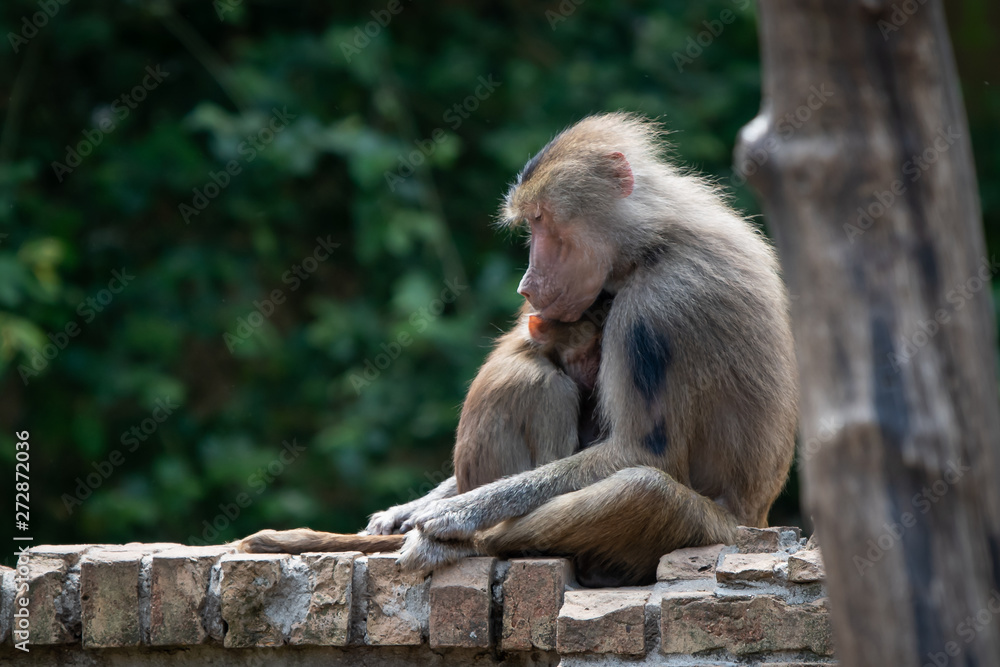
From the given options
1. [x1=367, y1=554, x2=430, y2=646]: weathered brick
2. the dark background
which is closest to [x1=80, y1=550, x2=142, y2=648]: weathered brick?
[x1=367, y1=554, x2=430, y2=646]: weathered brick

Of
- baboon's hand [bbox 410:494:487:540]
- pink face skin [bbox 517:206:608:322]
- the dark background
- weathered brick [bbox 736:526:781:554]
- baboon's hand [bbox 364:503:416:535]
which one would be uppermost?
the dark background

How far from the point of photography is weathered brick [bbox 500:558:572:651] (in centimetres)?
→ 306

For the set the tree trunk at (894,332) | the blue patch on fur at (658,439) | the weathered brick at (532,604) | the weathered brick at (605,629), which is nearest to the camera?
the tree trunk at (894,332)

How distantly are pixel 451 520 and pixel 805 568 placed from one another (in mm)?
1023

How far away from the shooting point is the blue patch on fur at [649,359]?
347cm

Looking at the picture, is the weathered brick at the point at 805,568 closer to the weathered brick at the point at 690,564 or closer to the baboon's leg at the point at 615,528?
the weathered brick at the point at 690,564

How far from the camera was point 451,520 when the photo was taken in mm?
3312

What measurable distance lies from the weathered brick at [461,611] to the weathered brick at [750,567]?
63 cm

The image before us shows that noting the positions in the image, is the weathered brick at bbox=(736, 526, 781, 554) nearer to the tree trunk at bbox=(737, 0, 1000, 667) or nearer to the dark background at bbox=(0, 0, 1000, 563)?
the tree trunk at bbox=(737, 0, 1000, 667)

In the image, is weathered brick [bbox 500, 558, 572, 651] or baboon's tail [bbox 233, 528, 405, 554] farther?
baboon's tail [bbox 233, 528, 405, 554]

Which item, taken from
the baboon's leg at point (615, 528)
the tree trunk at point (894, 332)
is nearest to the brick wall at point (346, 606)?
the baboon's leg at point (615, 528)

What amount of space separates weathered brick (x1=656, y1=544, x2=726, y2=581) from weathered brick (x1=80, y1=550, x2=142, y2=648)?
4.85 feet

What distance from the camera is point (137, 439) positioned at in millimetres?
8000

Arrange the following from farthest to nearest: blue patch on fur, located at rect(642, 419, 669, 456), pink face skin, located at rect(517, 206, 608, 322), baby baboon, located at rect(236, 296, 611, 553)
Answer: pink face skin, located at rect(517, 206, 608, 322), baby baboon, located at rect(236, 296, 611, 553), blue patch on fur, located at rect(642, 419, 669, 456)
